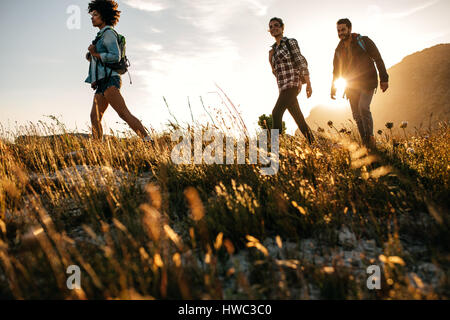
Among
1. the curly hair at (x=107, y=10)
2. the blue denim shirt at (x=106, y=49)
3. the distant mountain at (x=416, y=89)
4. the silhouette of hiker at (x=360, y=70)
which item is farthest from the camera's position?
the distant mountain at (x=416, y=89)

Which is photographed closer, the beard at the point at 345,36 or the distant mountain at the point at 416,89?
the beard at the point at 345,36

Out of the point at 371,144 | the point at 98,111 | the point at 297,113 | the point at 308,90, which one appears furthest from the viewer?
the point at 308,90

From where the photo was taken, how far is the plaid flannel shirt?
15.4 feet

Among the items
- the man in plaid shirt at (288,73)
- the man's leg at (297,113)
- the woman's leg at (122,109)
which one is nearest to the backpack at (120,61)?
the woman's leg at (122,109)

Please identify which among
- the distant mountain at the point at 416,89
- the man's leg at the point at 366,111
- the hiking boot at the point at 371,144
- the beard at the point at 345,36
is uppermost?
the distant mountain at the point at 416,89

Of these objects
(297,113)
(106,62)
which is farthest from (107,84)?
(297,113)

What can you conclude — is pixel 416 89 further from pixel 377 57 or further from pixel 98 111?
pixel 98 111

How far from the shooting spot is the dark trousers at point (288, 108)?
4684 millimetres

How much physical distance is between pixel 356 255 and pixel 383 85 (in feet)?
13.1

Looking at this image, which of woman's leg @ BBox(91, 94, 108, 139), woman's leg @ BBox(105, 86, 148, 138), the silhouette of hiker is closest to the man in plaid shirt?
the silhouette of hiker

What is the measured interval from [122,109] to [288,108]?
2924 millimetres

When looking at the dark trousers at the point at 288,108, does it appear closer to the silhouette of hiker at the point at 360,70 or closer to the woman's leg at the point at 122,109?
the silhouette of hiker at the point at 360,70

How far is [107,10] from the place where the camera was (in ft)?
14.3
